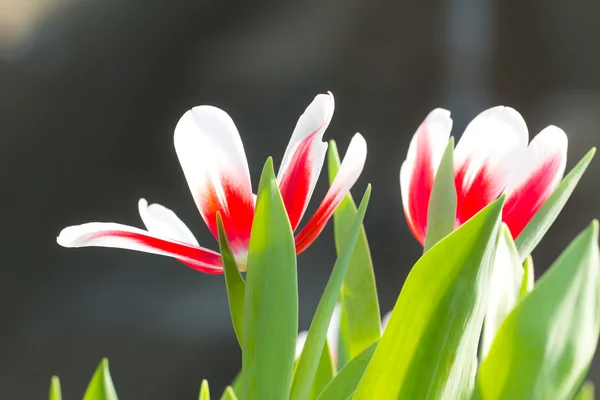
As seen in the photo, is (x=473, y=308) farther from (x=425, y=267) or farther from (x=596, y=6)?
(x=596, y=6)

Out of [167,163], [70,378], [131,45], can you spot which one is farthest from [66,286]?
[131,45]

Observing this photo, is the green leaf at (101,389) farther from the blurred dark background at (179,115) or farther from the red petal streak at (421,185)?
the blurred dark background at (179,115)

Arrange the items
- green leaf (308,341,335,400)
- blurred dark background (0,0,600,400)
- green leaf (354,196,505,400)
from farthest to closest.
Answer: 1. blurred dark background (0,0,600,400)
2. green leaf (308,341,335,400)
3. green leaf (354,196,505,400)

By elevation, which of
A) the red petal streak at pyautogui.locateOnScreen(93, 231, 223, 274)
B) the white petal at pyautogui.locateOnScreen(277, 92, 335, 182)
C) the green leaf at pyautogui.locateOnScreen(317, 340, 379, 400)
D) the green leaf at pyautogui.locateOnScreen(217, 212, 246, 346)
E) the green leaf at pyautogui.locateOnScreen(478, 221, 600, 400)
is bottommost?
the green leaf at pyautogui.locateOnScreen(317, 340, 379, 400)

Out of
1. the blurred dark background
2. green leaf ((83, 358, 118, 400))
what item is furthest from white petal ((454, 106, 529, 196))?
the blurred dark background

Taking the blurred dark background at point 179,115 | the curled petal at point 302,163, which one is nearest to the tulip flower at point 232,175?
the curled petal at point 302,163

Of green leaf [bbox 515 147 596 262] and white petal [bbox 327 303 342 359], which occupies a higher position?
green leaf [bbox 515 147 596 262]

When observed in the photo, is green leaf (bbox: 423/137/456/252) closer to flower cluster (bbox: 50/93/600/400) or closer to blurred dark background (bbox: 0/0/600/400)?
flower cluster (bbox: 50/93/600/400)

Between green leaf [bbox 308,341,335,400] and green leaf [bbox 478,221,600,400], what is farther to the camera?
green leaf [bbox 308,341,335,400]
